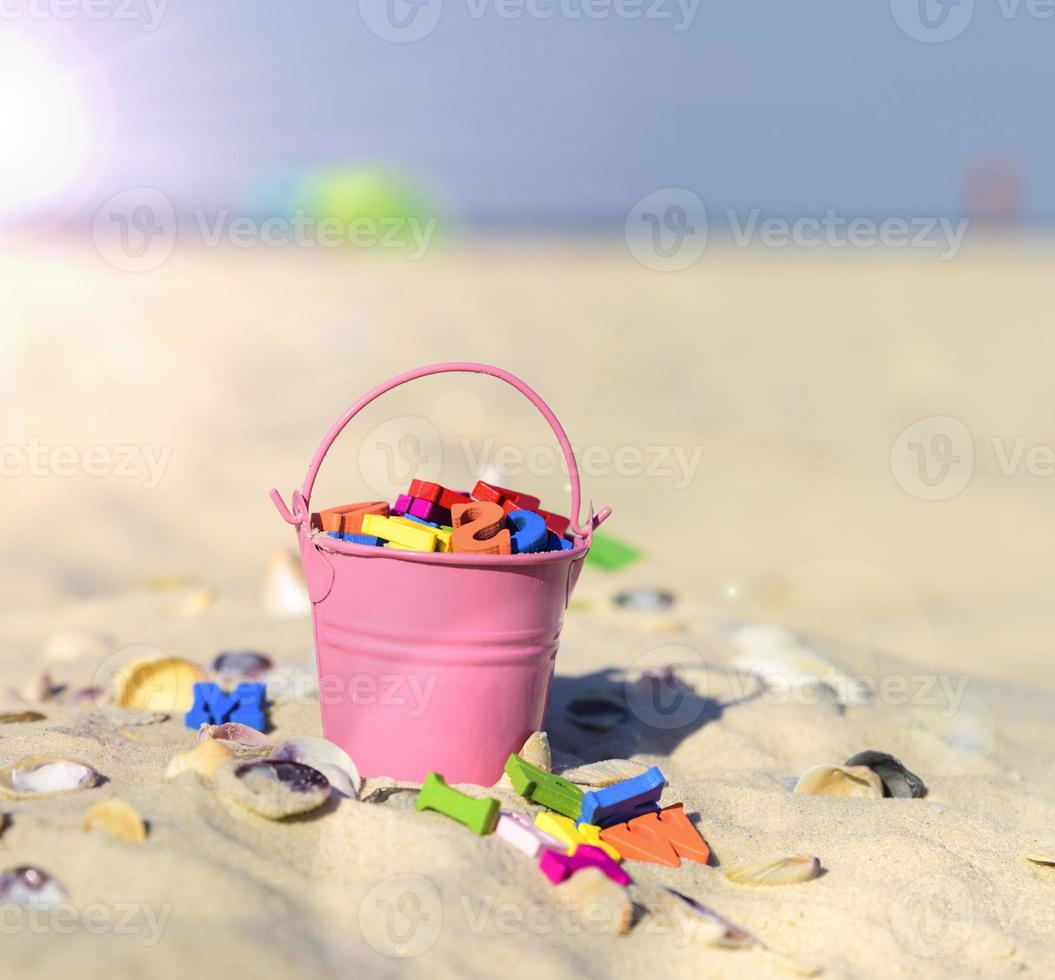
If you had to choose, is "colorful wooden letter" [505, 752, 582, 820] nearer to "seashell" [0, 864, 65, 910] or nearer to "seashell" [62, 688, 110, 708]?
"seashell" [0, 864, 65, 910]

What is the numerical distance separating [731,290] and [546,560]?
444 inches

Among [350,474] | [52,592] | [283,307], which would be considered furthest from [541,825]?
[283,307]

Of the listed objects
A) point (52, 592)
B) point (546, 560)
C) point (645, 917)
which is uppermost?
point (546, 560)

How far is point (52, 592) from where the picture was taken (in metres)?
4.86

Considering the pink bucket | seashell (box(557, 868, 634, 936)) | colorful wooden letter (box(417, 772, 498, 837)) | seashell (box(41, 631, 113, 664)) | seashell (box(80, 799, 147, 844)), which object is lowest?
seashell (box(41, 631, 113, 664))

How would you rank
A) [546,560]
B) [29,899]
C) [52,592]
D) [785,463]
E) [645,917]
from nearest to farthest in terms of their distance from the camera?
[29,899]
[645,917]
[546,560]
[52,592]
[785,463]

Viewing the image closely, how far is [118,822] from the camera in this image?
188 centimetres

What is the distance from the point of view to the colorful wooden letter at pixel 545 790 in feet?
7.62

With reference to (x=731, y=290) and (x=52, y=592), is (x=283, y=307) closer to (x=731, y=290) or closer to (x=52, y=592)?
(x=731, y=290)

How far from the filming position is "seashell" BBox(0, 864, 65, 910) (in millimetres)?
1728

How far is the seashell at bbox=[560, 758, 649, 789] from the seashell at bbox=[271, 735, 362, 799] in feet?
1.65

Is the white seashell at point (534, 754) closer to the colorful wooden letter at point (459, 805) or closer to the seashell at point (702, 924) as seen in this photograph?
the colorful wooden letter at point (459, 805)

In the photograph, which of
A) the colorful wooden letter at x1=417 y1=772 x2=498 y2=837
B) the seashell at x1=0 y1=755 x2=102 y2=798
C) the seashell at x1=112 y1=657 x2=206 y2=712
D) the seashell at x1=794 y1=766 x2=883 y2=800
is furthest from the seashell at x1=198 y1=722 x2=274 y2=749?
the seashell at x1=794 y1=766 x2=883 y2=800

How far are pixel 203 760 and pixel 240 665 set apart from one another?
4.76 feet
